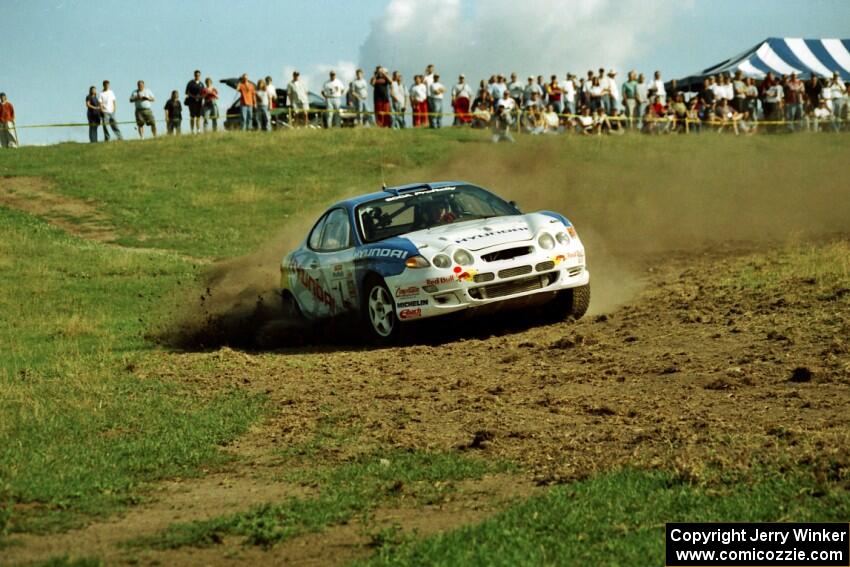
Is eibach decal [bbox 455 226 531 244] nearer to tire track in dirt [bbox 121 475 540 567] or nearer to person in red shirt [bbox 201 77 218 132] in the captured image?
tire track in dirt [bbox 121 475 540 567]

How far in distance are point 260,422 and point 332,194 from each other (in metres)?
20.0

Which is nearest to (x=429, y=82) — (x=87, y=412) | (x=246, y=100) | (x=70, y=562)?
(x=246, y=100)

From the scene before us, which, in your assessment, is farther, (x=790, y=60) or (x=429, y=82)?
(x=790, y=60)

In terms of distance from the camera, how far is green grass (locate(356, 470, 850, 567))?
190 inches

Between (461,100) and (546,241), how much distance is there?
941 inches

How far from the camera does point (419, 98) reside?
34375 mm

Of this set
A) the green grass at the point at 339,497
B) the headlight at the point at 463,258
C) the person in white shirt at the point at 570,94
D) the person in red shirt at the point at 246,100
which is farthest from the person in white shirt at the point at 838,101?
the green grass at the point at 339,497

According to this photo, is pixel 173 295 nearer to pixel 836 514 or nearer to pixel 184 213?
pixel 184 213

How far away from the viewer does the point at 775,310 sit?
11461 mm

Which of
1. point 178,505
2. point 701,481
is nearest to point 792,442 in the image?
point 701,481

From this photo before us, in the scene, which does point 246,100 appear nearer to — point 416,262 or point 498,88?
point 498,88

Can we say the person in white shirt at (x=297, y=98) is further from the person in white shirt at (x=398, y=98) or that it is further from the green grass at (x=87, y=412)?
the green grass at (x=87, y=412)

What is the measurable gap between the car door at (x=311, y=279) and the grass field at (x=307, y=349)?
0.64 m

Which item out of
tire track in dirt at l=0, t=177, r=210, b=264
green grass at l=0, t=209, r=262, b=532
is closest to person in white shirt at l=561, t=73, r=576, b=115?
tire track in dirt at l=0, t=177, r=210, b=264
